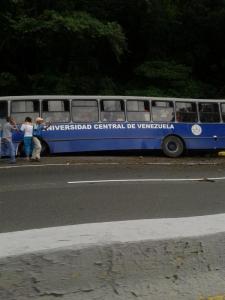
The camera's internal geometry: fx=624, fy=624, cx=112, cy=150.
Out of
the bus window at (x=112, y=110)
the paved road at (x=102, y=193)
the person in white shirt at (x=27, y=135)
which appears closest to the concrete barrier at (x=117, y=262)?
the paved road at (x=102, y=193)

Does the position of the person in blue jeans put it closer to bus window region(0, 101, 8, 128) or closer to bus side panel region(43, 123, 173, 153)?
bus window region(0, 101, 8, 128)

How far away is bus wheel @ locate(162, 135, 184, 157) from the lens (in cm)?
2412

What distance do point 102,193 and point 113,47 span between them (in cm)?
1859

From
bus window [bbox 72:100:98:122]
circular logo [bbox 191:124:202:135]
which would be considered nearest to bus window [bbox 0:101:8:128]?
bus window [bbox 72:100:98:122]

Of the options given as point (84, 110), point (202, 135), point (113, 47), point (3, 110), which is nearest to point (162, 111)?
point (202, 135)

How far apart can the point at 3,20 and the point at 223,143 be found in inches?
479

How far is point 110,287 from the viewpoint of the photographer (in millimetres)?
3664

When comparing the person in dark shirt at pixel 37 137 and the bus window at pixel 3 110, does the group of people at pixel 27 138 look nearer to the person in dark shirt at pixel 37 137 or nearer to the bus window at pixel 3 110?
the person in dark shirt at pixel 37 137

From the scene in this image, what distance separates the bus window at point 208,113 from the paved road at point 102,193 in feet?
20.4

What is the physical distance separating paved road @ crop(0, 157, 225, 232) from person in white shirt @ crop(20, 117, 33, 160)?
186cm

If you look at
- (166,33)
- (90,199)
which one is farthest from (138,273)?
(166,33)

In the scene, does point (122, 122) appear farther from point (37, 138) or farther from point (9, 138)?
point (9, 138)

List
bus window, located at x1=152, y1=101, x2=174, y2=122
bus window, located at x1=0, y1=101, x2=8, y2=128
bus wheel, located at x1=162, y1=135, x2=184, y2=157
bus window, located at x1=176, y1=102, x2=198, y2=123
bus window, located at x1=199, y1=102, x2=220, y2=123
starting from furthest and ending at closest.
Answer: bus window, located at x1=199, y1=102, x2=220, y2=123 < bus window, located at x1=176, y1=102, x2=198, y2=123 < bus wheel, located at x1=162, y1=135, x2=184, y2=157 < bus window, located at x1=152, y1=101, x2=174, y2=122 < bus window, located at x1=0, y1=101, x2=8, y2=128

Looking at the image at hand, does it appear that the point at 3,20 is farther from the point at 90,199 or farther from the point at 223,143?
the point at 90,199
